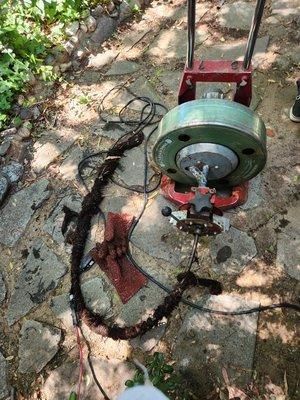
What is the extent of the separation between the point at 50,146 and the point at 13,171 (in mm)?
439

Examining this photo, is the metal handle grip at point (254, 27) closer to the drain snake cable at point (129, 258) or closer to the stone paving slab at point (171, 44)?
the drain snake cable at point (129, 258)

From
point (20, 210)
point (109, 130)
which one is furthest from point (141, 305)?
point (109, 130)

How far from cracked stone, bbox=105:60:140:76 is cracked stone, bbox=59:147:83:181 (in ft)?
3.67

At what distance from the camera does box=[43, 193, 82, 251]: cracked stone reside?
327cm

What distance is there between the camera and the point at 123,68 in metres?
4.33

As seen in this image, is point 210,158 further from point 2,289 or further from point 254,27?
point 2,289

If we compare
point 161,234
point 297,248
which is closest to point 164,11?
point 161,234

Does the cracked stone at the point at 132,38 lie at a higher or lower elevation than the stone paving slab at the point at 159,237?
higher

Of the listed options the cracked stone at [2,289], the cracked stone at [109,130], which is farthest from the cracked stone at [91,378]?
the cracked stone at [109,130]

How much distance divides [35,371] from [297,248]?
212 centimetres

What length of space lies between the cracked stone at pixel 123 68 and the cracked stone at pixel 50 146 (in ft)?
3.03

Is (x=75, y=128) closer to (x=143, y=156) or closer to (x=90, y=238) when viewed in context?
(x=143, y=156)

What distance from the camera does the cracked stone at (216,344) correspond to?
8.28 feet

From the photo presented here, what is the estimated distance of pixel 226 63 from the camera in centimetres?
248
